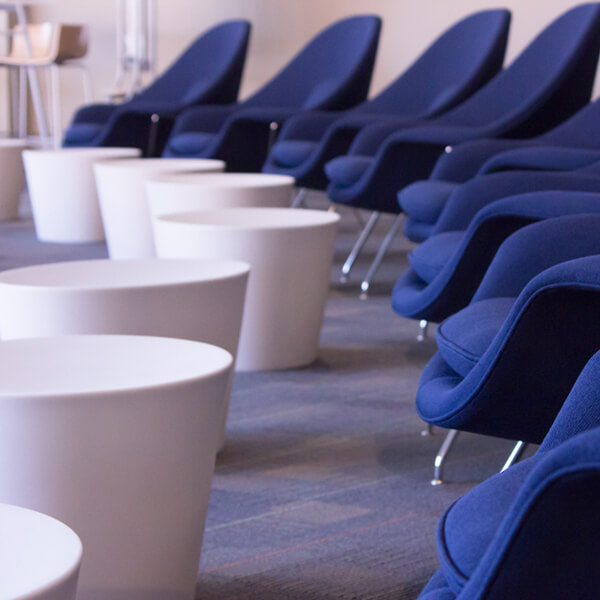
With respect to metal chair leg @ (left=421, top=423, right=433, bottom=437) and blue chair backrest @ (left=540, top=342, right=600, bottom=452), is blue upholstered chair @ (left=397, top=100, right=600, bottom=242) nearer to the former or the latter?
metal chair leg @ (left=421, top=423, right=433, bottom=437)

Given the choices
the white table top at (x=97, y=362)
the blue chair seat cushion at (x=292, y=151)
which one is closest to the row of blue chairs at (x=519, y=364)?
the white table top at (x=97, y=362)

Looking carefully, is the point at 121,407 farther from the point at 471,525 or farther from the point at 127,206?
the point at 127,206

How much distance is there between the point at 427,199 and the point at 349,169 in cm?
101

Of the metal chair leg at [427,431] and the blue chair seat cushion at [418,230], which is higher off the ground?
the blue chair seat cushion at [418,230]

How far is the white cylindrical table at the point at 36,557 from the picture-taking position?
2.87 ft

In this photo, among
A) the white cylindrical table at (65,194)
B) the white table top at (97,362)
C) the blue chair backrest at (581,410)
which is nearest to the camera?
the blue chair backrest at (581,410)

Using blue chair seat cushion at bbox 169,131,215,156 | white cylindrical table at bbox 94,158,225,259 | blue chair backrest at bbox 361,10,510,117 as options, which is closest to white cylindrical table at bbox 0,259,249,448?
white cylindrical table at bbox 94,158,225,259

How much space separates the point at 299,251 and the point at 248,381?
0.37 meters

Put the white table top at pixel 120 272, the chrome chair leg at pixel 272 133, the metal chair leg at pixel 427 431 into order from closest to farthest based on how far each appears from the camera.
Answer: the white table top at pixel 120 272
the metal chair leg at pixel 427 431
the chrome chair leg at pixel 272 133

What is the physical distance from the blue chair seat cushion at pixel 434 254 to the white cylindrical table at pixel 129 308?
22.9 inches

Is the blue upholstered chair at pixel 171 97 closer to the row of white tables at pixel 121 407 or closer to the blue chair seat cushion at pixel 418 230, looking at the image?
the blue chair seat cushion at pixel 418 230

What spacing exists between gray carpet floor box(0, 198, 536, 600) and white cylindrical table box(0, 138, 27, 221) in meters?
3.14

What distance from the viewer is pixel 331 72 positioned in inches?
227

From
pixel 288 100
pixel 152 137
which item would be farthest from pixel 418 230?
pixel 152 137
